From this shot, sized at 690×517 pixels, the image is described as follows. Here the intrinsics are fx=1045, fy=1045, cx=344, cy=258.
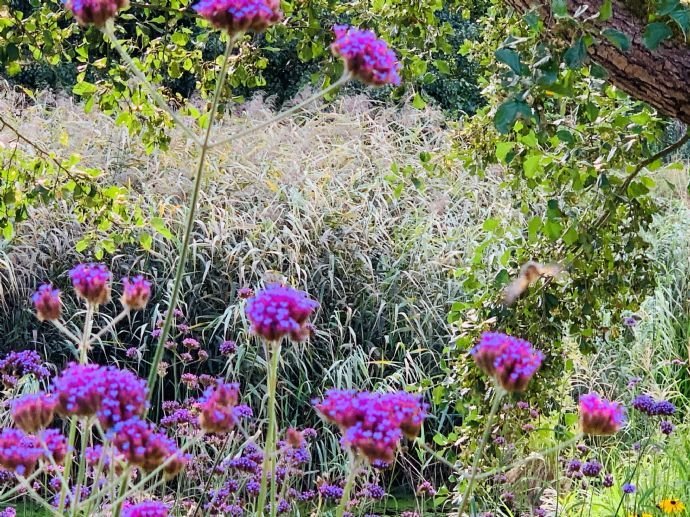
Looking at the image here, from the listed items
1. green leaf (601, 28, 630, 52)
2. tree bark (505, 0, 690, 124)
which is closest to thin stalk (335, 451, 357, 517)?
green leaf (601, 28, 630, 52)

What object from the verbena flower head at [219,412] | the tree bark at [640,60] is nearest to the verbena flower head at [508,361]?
the verbena flower head at [219,412]

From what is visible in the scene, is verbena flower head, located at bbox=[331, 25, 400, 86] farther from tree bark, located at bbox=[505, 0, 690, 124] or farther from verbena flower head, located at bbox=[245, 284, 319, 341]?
tree bark, located at bbox=[505, 0, 690, 124]

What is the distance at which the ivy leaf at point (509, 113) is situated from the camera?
1.55 meters

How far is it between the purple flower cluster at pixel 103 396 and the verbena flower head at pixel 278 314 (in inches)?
5.8

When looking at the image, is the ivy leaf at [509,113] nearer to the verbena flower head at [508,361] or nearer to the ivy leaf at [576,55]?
the ivy leaf at [576,55]

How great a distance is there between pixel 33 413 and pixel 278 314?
269 millimetres

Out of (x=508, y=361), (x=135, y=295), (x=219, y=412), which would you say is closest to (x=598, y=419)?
(x=508, y=361)

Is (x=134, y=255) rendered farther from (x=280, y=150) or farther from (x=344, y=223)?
(x=280, y=150)

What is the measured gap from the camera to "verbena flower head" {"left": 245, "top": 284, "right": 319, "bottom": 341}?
1.05 m

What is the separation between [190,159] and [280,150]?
49 cm

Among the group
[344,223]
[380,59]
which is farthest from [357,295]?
[380,59]

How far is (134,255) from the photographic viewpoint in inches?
180

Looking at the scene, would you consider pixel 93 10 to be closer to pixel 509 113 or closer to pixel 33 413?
pixel 33 413

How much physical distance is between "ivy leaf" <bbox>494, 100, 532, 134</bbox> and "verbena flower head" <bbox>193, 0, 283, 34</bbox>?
50 cm
